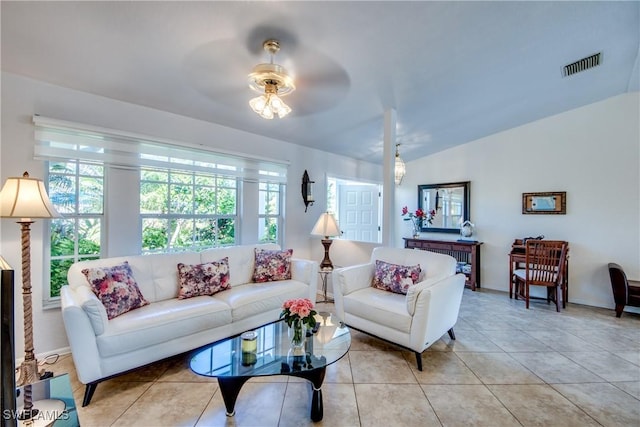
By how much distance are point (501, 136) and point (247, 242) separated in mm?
4421

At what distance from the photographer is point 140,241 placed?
290 cm

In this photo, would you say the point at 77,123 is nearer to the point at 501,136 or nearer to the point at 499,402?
the point at 499,402

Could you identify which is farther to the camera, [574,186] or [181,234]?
[574,186]

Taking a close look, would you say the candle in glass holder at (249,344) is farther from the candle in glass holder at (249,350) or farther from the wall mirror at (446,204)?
the wall mirror at (446,204)

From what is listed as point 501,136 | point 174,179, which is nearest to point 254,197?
point 174,179

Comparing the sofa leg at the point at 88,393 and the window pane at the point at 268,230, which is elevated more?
the window pane at the point at 268,230

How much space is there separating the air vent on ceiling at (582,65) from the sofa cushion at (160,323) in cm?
413

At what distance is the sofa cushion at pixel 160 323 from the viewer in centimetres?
192

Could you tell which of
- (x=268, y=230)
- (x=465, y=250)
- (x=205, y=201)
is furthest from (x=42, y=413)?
(x=465, y=250)

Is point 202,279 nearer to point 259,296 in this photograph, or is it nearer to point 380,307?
point 259,296

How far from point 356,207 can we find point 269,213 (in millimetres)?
1994

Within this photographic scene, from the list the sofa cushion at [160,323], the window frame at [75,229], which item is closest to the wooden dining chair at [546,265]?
the sofa cushion at [160,323]

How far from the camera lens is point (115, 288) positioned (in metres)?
2.19

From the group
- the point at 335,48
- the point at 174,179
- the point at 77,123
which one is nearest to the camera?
the point at 335,48
